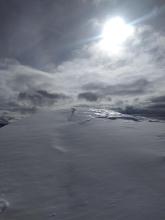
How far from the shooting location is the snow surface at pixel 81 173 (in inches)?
201

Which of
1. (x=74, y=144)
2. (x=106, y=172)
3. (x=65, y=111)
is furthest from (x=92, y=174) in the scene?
(x=65, y=111)

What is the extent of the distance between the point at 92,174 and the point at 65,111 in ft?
27.8

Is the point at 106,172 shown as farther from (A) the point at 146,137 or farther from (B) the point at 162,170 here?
(A) the point at 146,137

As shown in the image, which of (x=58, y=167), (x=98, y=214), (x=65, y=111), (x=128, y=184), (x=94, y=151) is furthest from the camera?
(x=65, y=111)

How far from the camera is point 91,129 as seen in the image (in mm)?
11375

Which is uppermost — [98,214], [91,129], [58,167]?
[91,129]

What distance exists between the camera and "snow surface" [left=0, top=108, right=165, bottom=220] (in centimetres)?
510

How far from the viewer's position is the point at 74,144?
30.6 ft

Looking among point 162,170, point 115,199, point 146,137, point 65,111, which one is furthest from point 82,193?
point 65,111

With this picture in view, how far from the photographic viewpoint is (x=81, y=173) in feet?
22.2

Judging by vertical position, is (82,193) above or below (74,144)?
below

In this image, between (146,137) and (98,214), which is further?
(146,137)

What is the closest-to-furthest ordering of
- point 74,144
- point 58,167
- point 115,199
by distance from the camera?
point 115,199 < point 58,167 < point 74,144

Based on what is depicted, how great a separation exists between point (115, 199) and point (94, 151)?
316 cm
